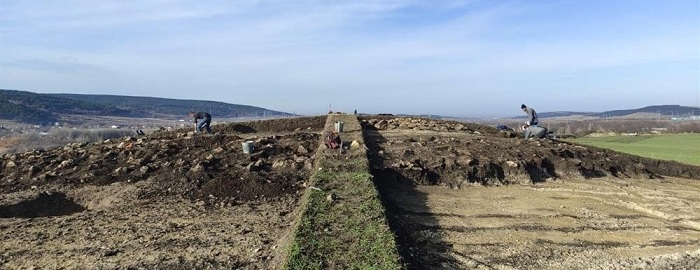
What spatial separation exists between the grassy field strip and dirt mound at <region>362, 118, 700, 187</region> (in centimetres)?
204

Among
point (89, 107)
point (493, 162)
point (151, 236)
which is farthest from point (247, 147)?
point (89, 107)

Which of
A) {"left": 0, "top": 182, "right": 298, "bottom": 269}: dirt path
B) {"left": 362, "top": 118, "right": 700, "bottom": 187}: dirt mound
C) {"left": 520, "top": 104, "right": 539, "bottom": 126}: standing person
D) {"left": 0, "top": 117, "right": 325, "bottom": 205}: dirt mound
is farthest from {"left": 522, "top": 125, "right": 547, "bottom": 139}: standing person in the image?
{"left": 0, "top": 182, "right": 298, "bottom": 269}: dirt path

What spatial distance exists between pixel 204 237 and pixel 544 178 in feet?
24.5

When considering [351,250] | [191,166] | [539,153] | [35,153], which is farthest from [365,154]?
[35,153]

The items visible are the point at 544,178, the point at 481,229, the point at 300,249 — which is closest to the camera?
the point at 300,249

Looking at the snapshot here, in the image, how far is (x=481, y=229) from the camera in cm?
655

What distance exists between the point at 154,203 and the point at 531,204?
5842 millimetres

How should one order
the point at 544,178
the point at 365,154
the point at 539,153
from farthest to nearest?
the point at 539,153, the point at 544,178, the point at 365,154

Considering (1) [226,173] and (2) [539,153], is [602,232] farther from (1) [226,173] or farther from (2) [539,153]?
(1) [226,173]

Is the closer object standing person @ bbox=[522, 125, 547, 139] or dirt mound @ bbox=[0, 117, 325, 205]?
dirt mound @ bbox=[0, 117, 325, 205]

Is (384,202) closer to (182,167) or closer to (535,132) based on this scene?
(182,167)

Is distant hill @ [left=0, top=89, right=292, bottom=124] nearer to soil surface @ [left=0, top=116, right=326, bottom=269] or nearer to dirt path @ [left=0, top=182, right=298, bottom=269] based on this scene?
soil surface @ [left=0, top=116, right=326, bottom=269]

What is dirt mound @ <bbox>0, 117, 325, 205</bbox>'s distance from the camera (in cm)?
847

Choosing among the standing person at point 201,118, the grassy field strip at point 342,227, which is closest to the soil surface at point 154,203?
the grassy field strip at point 342,227
